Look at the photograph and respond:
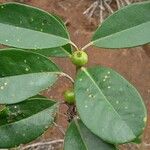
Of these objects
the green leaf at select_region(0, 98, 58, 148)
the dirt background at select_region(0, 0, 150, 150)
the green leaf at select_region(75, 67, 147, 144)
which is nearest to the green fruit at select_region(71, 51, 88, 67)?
the green leaf at select_region(75, 67, 147, 144)

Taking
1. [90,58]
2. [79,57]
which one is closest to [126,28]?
[79,57]

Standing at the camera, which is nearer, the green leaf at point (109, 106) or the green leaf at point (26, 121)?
the green leaf at point (109, 106)

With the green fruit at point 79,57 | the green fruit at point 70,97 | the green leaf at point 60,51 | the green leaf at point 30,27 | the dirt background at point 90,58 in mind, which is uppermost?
the green leaf at point 30,27

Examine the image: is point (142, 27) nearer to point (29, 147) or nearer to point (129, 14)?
point (129, 14)

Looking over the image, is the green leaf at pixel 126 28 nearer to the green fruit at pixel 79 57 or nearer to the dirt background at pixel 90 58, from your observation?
the green fruit at pixel 79 57

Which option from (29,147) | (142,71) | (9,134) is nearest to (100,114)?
(9,134)

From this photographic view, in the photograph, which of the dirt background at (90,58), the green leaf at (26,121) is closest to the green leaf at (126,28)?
the green leaf at (26,121)

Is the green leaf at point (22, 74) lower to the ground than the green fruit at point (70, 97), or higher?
higher
